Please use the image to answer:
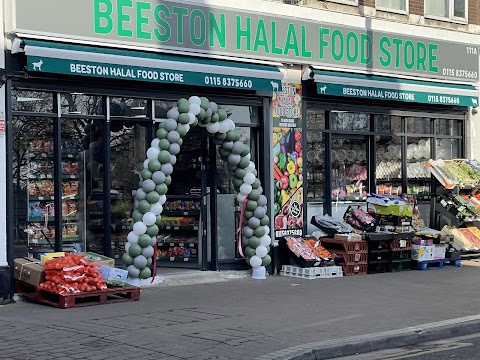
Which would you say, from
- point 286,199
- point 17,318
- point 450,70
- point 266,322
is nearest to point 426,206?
point 450,70

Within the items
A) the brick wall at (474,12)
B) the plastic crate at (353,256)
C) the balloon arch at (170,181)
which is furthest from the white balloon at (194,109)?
the brick wall at (474,12)

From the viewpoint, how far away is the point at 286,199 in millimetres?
15734

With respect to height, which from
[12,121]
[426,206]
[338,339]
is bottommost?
[338,339]

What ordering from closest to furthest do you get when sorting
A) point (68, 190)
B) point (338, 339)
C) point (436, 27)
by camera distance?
1. point (338, 339)
2. point (68, 190)
3. point (436, 27)

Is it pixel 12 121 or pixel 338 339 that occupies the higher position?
pixel 12 121

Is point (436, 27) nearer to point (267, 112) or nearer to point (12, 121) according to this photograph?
point (267, 112)

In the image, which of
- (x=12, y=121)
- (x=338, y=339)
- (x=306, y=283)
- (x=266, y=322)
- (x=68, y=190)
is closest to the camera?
(x=338, y=339)

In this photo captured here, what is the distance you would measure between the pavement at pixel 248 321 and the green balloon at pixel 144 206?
1.28 m

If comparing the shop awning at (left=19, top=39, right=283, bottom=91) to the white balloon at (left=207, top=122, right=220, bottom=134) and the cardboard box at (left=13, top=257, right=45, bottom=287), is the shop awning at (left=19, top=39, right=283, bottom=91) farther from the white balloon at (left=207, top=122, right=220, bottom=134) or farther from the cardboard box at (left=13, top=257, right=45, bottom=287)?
the cardboard box at (left=13, top=257, right=45, bottom=287)

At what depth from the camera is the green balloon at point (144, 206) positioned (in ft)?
42.6

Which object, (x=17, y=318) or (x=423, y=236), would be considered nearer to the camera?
(x=17, y=318)

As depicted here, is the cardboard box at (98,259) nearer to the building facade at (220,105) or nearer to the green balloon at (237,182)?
the building facade at (220,105)

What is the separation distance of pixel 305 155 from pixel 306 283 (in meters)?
2.77

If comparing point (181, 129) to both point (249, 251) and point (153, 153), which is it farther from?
point (249, 251)
